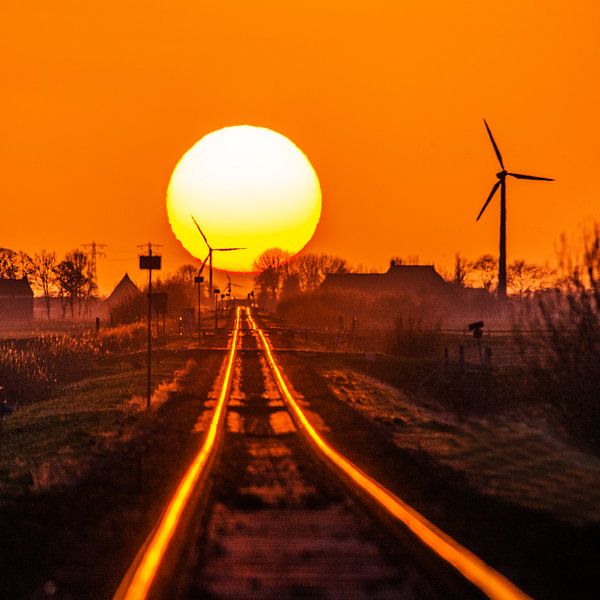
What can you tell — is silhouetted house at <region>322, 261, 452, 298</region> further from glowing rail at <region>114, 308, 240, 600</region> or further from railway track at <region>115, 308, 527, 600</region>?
railway track at <region>115, 308, 527, 600</region>

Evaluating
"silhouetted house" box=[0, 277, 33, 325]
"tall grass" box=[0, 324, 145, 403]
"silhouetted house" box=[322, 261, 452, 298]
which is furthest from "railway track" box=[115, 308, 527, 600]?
"silhouetted house" box=[322, 261, 452, 298]

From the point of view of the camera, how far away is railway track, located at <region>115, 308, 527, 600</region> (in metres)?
8.13

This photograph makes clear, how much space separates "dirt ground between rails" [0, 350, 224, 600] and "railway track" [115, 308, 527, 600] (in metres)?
Answer: 0.32

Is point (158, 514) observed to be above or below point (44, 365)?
below

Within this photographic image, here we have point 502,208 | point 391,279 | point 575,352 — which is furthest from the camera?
point 391,279

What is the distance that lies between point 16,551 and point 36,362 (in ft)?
109

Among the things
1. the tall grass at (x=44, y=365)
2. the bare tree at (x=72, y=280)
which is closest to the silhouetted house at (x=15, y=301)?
the bare tree at (x=72, y=280)

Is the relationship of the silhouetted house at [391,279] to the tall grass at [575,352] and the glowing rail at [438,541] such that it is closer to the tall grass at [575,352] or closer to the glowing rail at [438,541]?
the tall grass at [575,352]

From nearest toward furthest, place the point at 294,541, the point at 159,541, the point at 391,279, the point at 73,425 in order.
Answer: the point at 159,541 < the point at 294,541 < the point at 73,425 < the point at 391,279

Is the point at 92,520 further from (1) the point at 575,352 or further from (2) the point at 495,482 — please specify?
(1) the point at 575,352

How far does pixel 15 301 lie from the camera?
5566 inches

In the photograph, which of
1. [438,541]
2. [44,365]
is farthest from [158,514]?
[44,365]

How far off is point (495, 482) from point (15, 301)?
134m

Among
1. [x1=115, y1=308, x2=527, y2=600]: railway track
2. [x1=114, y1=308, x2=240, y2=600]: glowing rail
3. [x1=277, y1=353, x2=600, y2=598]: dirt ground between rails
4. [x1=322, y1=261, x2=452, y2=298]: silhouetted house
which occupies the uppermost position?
[x1=322, y1=261, x2=452, y2=298]: silhouetted house
